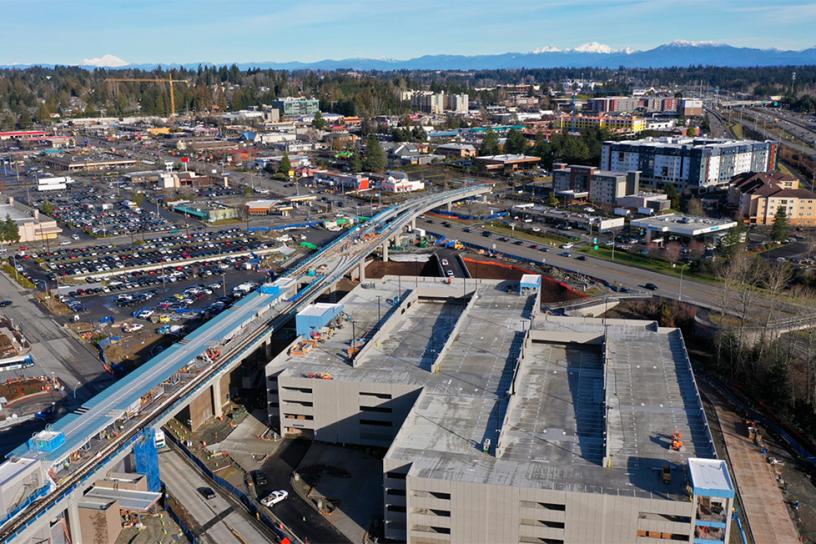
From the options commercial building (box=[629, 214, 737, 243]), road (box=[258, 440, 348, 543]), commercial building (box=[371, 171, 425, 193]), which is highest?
commercial building (box=[371, 171, 425, 193])

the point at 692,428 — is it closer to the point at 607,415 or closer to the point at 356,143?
the point at 607,415

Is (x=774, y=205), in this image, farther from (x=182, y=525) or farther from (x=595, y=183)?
(x=182, y=525)

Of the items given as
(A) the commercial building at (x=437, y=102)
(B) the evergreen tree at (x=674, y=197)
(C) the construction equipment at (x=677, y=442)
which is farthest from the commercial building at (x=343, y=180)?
(A) the commercial building at (x=437, y=102)

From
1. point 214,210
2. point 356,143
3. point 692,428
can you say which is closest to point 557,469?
point 692,428

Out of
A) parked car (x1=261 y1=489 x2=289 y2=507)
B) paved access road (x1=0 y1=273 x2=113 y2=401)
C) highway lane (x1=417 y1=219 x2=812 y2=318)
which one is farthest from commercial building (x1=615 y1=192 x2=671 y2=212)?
parked car (x1=261 y1=489 x2=289 y2=507)

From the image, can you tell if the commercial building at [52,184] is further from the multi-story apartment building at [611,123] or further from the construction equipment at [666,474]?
the construction equipment at [666,474]

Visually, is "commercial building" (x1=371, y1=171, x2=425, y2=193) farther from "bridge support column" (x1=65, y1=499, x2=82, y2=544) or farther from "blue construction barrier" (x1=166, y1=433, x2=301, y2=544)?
"bridge support column" (x1=65, y1=499, x2=82, y2=544)

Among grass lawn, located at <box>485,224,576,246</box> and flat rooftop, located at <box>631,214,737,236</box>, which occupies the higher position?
flat rooftop, located at <box>631,214,737,236</box>
